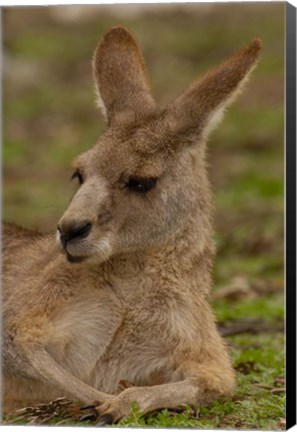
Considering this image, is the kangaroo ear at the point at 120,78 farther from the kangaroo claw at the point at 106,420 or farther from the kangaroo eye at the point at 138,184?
the kangaroo claw at the point at 106,420

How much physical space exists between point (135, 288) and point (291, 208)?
35.1 inches

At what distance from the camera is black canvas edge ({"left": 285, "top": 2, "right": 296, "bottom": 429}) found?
5.99 metres

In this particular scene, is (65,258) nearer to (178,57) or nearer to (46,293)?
(46,293)

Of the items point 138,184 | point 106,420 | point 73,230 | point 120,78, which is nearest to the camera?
point 73,230

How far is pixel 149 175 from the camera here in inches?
235

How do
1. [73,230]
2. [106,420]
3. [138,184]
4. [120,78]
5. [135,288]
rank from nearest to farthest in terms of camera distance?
[73,230]
[106,420]
[138,184]
[135,288]
[120,78]

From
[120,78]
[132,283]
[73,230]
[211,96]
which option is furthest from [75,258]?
[120,78]

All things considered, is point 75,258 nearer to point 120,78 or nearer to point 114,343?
point 114,343

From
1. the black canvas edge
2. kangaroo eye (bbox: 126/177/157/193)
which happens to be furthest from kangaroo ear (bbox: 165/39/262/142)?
kangaroo eye (bbox: 126/177/157/193)

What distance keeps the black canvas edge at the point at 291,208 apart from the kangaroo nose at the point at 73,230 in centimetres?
Result: 103

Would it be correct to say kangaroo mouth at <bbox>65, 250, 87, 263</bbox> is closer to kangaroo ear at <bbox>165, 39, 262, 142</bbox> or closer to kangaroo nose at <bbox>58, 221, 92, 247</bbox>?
kangaroo nose at <bbox>58, 221, 92, 247</bbox>

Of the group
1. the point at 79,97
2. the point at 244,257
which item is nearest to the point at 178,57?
A: the point at 79,97

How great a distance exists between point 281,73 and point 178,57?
1877mm

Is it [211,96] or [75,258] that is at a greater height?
[211,96]
